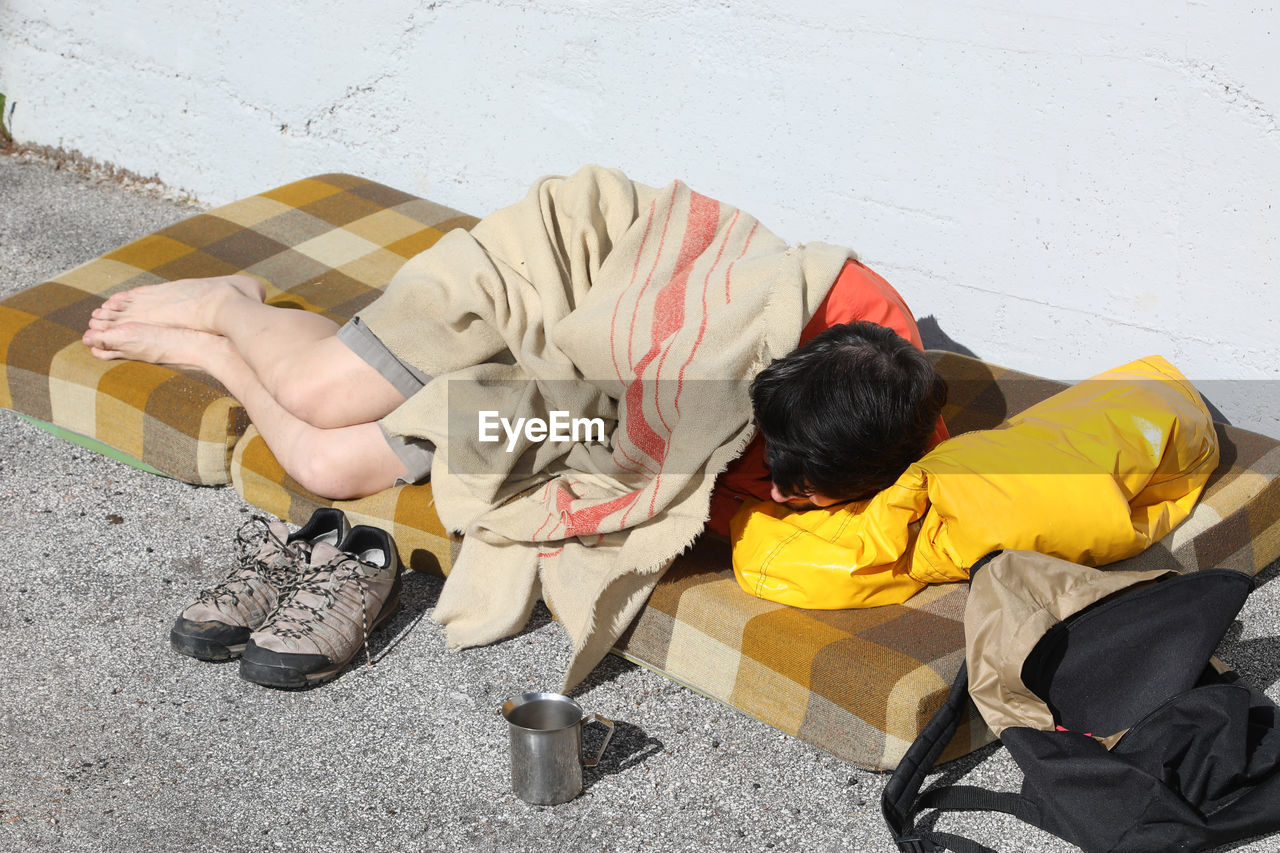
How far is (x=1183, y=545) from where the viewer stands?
7.94 feet

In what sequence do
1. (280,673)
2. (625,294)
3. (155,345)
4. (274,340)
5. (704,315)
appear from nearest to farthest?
1. (280,673)
2. (704,315)
3. (625,294)
4. (274,340)
5. (155,345)

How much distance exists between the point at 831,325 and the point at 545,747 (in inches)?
40.9

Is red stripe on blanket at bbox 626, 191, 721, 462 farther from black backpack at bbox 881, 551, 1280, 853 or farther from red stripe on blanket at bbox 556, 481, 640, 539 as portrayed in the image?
black backpack at bbox 881, 551, 1280, 853

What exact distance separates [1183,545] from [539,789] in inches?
57.8

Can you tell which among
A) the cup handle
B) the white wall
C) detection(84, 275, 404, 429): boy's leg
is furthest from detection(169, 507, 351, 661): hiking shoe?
the white wall

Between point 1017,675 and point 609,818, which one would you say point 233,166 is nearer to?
point 609,818

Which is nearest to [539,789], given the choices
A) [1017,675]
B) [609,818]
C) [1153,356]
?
[609,818]

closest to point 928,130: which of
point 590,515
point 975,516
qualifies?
point 975,516

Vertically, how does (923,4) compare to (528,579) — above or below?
above

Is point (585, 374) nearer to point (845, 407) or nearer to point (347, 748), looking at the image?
point (845, 407)

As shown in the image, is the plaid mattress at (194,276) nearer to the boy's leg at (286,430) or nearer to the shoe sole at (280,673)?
the boy's leg at (286,430)

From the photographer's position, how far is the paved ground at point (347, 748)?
1942mm

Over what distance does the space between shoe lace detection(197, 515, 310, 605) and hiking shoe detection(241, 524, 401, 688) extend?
0.14 feet

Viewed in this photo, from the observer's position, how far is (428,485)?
8.78ft
